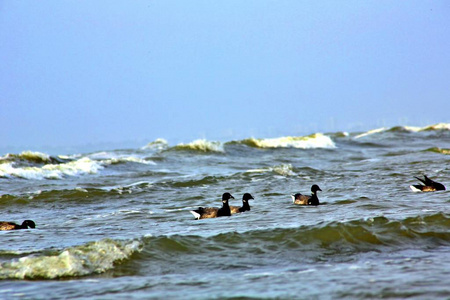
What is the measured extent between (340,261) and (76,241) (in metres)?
4.28

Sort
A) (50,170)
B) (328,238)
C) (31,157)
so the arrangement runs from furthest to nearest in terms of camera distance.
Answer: (31,157) → (50,170) → (328,238)

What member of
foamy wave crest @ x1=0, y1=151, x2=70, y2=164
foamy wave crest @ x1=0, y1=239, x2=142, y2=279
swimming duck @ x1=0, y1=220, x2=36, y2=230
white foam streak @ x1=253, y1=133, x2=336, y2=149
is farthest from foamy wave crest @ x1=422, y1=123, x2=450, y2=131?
foamy wave crest @ x1=0, y1=239, x2=142, y2=279

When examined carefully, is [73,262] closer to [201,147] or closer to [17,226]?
[17,226]

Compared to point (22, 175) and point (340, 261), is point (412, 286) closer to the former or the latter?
point (340, 261)

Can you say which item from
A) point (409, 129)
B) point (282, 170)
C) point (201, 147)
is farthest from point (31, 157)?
point (409, 129)

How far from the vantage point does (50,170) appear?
24.9m

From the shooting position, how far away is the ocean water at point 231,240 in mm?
7246

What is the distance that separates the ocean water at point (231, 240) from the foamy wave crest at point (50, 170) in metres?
3.08

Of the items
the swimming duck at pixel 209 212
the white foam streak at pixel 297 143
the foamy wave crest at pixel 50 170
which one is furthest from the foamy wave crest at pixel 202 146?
the swimming duck at pixel 209 212

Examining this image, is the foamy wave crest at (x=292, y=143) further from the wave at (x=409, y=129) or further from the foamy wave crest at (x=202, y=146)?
the wave at (x=409, y=129)

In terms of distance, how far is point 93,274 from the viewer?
Result: 8328 mm

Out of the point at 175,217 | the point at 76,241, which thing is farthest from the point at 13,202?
the point at 76,241

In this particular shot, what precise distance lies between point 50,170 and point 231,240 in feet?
53.7

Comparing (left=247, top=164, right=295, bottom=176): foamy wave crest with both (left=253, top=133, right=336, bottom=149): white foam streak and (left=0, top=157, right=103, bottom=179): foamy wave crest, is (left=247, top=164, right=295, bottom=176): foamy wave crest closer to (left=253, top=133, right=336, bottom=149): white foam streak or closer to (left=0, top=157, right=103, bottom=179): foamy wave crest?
(left=0, top=157, right=103, bottom=179): foamy wave crest
